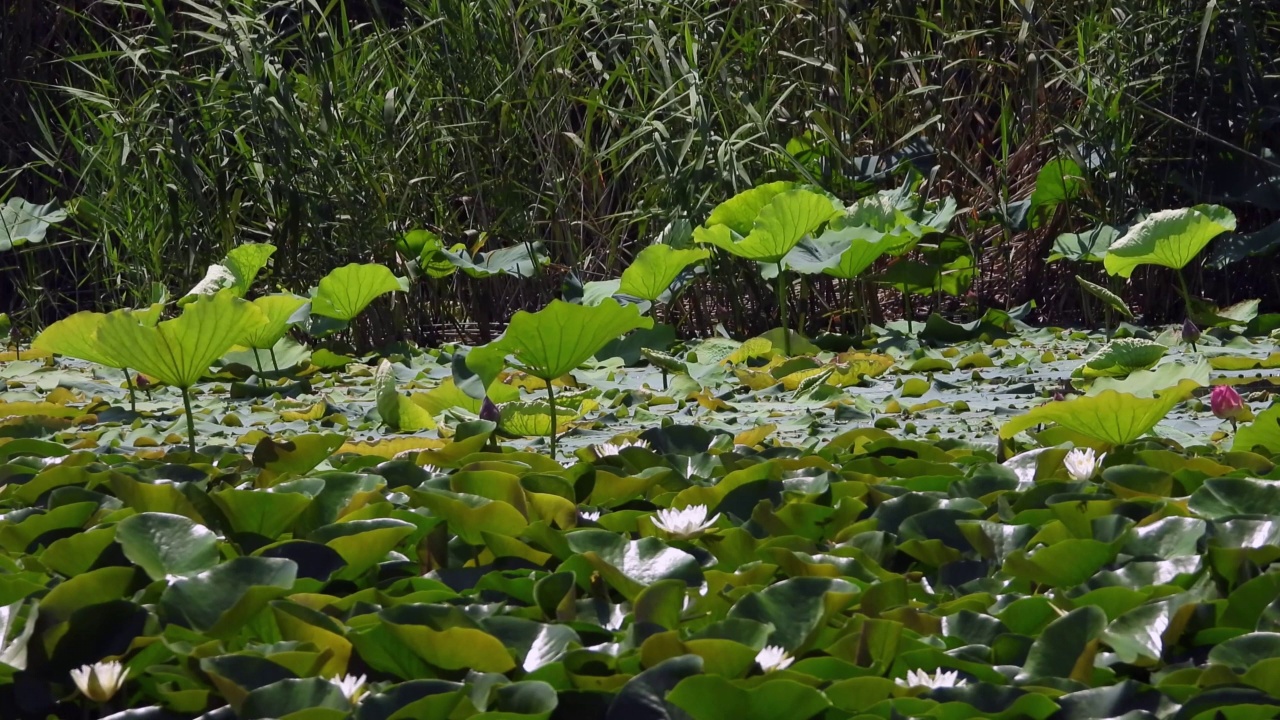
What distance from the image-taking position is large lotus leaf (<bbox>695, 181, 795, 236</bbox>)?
3150 millimetres

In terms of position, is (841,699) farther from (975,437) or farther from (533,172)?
(533,172)

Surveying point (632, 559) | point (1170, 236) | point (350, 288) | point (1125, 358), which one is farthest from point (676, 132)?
point (632, 559)

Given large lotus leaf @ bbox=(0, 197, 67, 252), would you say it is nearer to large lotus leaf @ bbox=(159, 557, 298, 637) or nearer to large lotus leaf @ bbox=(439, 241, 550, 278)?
large lotus leaf @ bbox=(439, 241, 550, 278)

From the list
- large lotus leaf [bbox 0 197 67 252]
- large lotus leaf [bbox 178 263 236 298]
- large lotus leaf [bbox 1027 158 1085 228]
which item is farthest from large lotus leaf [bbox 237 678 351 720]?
large lotus leaf [bbox 0 197 67 252]

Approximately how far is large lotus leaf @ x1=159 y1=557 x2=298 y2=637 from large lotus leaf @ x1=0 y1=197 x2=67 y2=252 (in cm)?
375

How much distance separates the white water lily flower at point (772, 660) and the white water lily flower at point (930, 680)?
74 millimetres

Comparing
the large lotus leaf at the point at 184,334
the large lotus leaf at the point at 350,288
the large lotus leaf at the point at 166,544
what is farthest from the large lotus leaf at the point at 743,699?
the large lotus leaf at the point at 350,288

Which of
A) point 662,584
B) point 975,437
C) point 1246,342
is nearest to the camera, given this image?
point 662,584

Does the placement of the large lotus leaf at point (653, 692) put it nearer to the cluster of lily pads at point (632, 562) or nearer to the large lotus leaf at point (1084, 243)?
the cluster of lily pads at point (632, 562)

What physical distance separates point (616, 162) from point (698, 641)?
303 cm

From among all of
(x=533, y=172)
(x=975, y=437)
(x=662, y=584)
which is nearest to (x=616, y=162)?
(x=533, y=172)

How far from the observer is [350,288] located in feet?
10.2

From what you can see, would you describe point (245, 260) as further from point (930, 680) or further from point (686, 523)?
point (930, 680)

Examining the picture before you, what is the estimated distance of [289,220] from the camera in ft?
12.5
